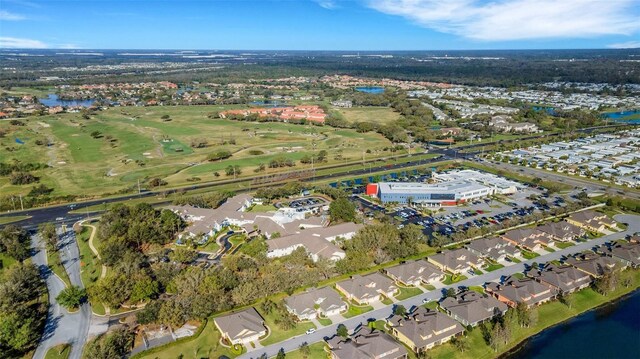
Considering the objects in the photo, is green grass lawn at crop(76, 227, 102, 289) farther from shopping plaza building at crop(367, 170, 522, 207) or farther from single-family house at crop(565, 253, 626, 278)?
single-family house at crop(565, 253, 626, 278)

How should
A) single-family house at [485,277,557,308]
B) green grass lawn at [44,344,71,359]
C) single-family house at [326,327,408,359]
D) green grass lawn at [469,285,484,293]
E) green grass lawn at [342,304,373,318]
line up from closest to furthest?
1. single-family house at [326,327,408,359]
2. green grass lawn at [44,344,71,359]
3. green grass lawn at [342,304,373,318]
4. single-family house at [485,277,557,308]
5. green grass lawn at [469,285,484,293]

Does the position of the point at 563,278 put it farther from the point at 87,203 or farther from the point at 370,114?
the point at 370,114

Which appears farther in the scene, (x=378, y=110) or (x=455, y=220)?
(x=378, y=110)

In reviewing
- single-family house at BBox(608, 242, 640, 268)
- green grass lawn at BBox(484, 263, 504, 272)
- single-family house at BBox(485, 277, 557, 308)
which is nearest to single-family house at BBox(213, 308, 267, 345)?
single-family house at BBox(485, 277, 557, 308)

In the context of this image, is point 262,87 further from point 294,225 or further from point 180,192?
point 294,225

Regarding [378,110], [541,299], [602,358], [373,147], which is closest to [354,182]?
[373,147]

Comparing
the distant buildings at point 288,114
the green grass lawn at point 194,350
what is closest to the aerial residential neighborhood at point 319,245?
the green grass lawn at point 194,350

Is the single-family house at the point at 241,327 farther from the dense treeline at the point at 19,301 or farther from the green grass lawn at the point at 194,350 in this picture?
the dense treeline at the point at 19,301
